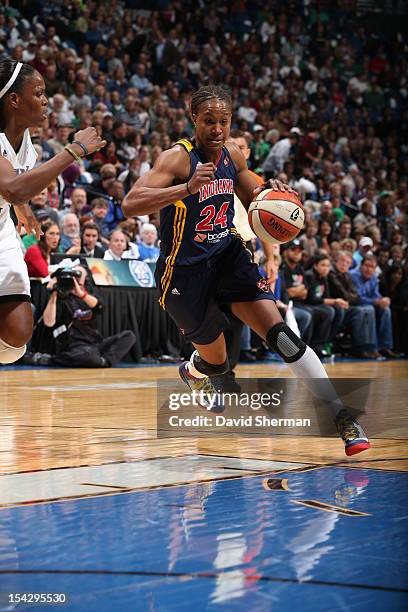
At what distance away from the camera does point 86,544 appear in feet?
8.41

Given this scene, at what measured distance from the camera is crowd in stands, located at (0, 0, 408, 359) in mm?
12578

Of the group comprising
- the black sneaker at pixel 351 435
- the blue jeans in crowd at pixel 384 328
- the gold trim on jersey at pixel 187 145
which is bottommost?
the blue jeans in crowd at pixel 384 328

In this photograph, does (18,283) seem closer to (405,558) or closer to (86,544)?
(86,544)

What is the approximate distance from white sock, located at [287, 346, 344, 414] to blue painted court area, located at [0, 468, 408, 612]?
969 mm

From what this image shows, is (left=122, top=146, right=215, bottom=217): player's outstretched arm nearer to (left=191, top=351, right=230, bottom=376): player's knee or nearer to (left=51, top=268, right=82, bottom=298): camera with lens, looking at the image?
(left=191, top=351, right=230, bottom=376): player's knee

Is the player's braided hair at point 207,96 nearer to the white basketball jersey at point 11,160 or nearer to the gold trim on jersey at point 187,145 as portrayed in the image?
the gold trim on jersey at point 187,145

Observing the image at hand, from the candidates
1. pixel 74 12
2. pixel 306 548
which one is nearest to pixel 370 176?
pixel 74 12

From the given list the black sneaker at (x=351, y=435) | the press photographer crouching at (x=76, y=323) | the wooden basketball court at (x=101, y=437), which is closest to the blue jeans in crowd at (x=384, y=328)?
the press photographer crouching at (x=76, y=323)

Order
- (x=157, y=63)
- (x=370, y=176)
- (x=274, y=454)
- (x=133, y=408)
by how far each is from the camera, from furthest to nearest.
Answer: (x=370, y=176), (x=157, y=63), (x=133, y=408), (x=274, y=454)

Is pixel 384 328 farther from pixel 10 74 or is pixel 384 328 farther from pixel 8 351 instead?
pixel 10 74

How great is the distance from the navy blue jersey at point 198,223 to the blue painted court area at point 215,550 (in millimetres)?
1706

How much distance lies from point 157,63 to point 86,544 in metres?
16.2

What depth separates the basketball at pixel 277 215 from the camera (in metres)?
4.94

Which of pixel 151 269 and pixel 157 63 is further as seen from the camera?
pixel 157 63
